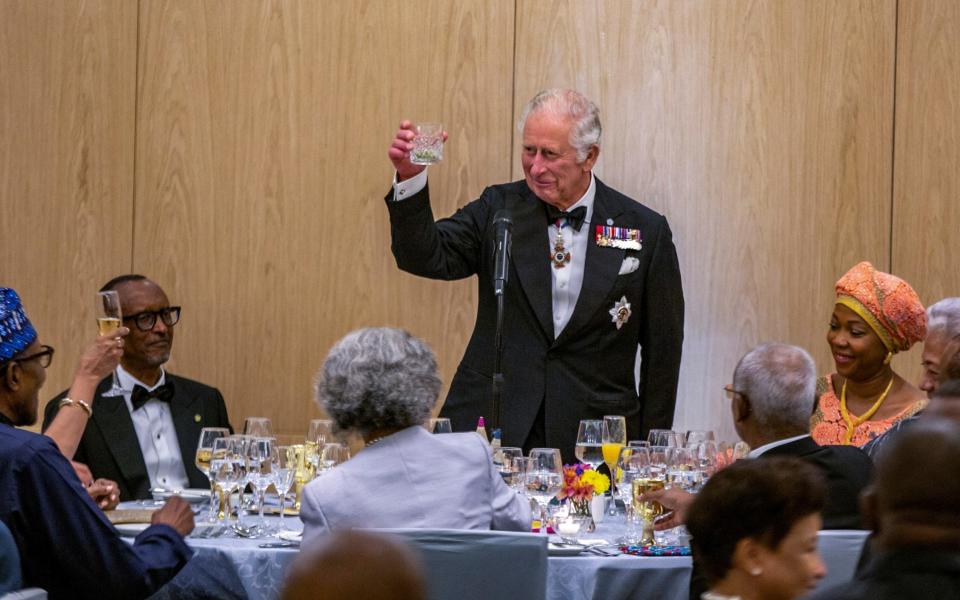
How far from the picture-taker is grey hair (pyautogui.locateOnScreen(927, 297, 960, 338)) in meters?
4.33

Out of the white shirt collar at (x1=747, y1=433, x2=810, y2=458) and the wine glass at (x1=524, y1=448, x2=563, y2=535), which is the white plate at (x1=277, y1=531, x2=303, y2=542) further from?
the white shirt collar at (x1=747, y1=433, x2=810, y2=458)

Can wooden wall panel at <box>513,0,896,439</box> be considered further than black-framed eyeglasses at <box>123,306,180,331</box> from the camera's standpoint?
Yes

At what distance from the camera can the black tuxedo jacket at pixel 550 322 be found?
499 cm

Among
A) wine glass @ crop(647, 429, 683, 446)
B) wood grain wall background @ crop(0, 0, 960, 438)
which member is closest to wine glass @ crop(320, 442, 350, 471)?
wine glass @ crop(647, 429, 683, 446)

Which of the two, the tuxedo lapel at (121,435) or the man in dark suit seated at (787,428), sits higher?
the man in dark suit seated at (787,428)

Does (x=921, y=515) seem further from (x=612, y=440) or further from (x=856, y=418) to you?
(x=856, y=418)

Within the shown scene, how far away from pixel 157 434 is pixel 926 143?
3.45 metres

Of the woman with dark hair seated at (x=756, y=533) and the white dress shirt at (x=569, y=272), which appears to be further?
the white dress shirt at (x=569, y=272)

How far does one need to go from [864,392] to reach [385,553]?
3526mm

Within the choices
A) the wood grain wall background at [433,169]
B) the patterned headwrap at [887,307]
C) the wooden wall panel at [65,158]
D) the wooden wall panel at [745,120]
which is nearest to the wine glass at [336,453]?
the patterned headwrap at [887,307]

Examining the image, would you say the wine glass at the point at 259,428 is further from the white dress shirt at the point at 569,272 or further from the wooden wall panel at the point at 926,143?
the wooden wall panel at the point at 926,143

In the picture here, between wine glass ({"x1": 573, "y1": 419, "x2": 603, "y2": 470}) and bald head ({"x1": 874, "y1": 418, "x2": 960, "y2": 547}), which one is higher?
bald head ({"x1": 874, "y1": 418, "x2": 960, "y2": 547})

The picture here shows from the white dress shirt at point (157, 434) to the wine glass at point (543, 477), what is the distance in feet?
6.09

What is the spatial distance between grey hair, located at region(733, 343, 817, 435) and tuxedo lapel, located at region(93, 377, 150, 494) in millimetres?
2385
